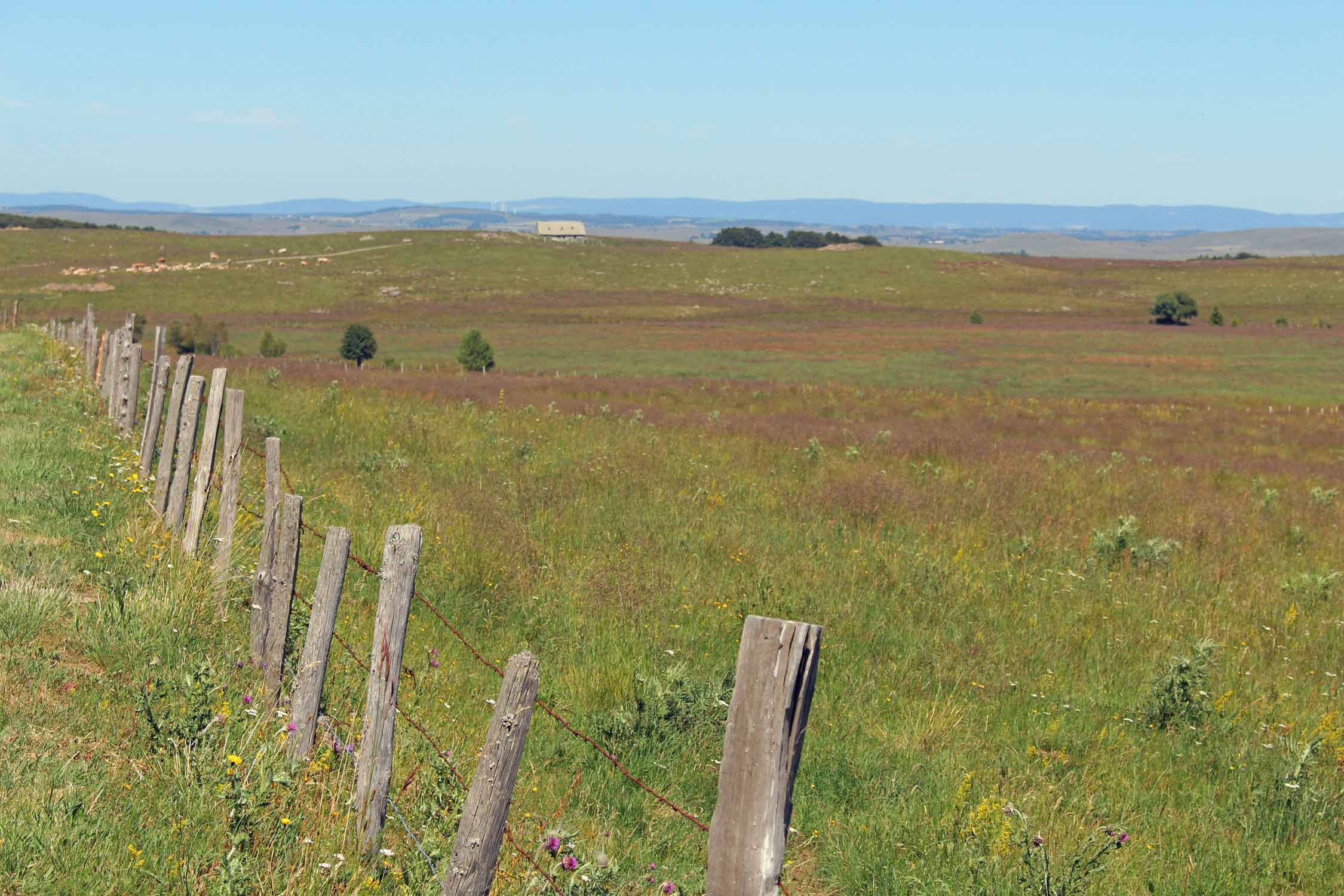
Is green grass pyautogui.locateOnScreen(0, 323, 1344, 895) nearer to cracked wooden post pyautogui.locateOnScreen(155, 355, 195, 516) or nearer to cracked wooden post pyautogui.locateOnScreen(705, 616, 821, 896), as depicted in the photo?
cracked wooden post pyautogui.locateOnScreen(155, 355, 195, 516)

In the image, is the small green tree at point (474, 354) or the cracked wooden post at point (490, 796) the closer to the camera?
the cracked wooden post at point (490, 796)

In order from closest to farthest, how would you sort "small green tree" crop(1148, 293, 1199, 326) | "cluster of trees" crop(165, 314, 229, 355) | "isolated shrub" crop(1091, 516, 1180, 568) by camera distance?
"isolated shrub" crop(1091, 516, 1180, 568), "cluster of trees" crop(165, 314, 229, 355), "small green tree" crop(1148, 293, 1199, 326)

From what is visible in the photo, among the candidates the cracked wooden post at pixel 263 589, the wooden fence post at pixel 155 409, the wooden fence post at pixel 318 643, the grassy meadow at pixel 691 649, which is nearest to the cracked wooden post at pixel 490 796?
the grassy meadow at pixel 691 649

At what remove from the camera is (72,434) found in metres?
11.5

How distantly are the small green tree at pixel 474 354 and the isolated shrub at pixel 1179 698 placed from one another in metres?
41.4

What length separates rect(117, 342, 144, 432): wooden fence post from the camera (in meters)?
11.6

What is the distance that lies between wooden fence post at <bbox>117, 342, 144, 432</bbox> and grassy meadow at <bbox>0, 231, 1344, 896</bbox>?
1.29ft

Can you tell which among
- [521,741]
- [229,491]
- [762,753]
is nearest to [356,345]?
[229,491]

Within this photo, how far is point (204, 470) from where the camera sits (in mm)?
7340

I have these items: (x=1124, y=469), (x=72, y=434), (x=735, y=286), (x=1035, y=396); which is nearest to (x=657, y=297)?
(x=735, y=286)

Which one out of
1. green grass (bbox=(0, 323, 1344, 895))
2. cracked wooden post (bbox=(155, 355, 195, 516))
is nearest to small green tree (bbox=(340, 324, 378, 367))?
green grass (bbox=(0, 323, 1344, 895))

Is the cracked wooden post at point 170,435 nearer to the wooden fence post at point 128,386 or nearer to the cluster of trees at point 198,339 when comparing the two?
the wooden fence post at point 128,386

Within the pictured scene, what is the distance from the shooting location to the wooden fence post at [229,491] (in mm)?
6562

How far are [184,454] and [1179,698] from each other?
23.3ft
